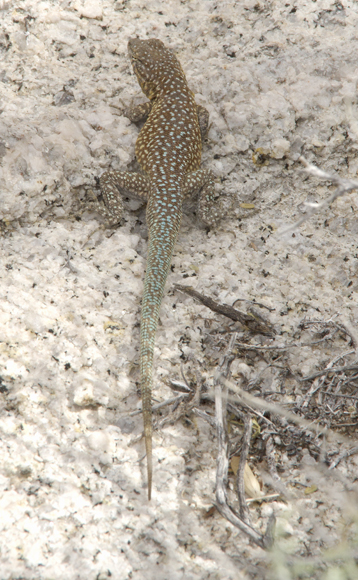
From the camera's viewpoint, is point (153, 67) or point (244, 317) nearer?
point (244, 317)

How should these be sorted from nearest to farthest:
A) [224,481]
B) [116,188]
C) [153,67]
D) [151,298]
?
1. [224,481]
2. [151,298]
3. [116,188]
4. [153,67]

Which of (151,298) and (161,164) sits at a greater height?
(161,164)

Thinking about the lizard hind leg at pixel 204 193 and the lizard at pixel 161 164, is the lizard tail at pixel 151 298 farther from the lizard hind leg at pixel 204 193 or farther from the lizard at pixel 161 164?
the lizard hind leg at pixel 204 193

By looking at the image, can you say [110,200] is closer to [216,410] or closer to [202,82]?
[202,82]

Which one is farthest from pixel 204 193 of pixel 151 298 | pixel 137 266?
pixel 151 298

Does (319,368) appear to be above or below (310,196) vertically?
below

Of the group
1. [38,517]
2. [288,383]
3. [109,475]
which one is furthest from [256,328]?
[38,517]

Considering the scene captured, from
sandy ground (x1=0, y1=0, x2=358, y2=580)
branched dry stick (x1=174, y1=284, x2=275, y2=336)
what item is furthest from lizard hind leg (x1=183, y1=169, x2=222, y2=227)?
branched dry stick (x1=174, y1=284, x2=275, y2=336)

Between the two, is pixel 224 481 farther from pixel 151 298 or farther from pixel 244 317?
pixel 151 298
